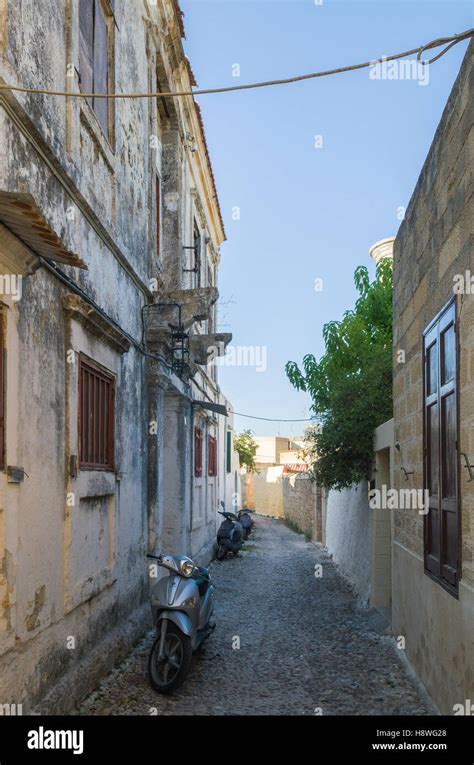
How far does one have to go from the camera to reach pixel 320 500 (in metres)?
20.0

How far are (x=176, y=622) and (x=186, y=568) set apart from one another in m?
0.57

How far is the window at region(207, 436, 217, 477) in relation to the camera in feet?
51.9

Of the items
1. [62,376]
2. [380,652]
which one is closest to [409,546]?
[380,652]

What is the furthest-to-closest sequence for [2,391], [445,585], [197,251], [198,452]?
[197,251], [198,452], [445,585], [2,391]

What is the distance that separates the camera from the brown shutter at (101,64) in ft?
21.1

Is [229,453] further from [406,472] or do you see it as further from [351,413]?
[406,472]

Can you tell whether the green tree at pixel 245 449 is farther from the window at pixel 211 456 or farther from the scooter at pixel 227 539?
the scooter at pixel 227 539

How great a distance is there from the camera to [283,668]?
6668 millimetres

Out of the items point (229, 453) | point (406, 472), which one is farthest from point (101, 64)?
point (229, 453)

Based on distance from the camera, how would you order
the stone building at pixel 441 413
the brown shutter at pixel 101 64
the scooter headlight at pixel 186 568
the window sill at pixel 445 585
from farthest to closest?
1. the brown shutter at pixel 101 64
2. the scooter headlight at pixel 186 568
3. the window sill at pixel 445 585
4. the stone building at pixel 441 413

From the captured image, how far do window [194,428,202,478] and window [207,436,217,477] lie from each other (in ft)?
5.41

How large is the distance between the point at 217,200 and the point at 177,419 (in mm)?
7645

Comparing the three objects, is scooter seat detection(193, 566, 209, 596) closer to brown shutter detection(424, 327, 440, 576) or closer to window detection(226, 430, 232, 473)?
brown shutter detection(424, 327, 440, 576)

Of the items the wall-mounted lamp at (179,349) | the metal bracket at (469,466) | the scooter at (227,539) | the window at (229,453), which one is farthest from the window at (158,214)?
the window at (229,453)
